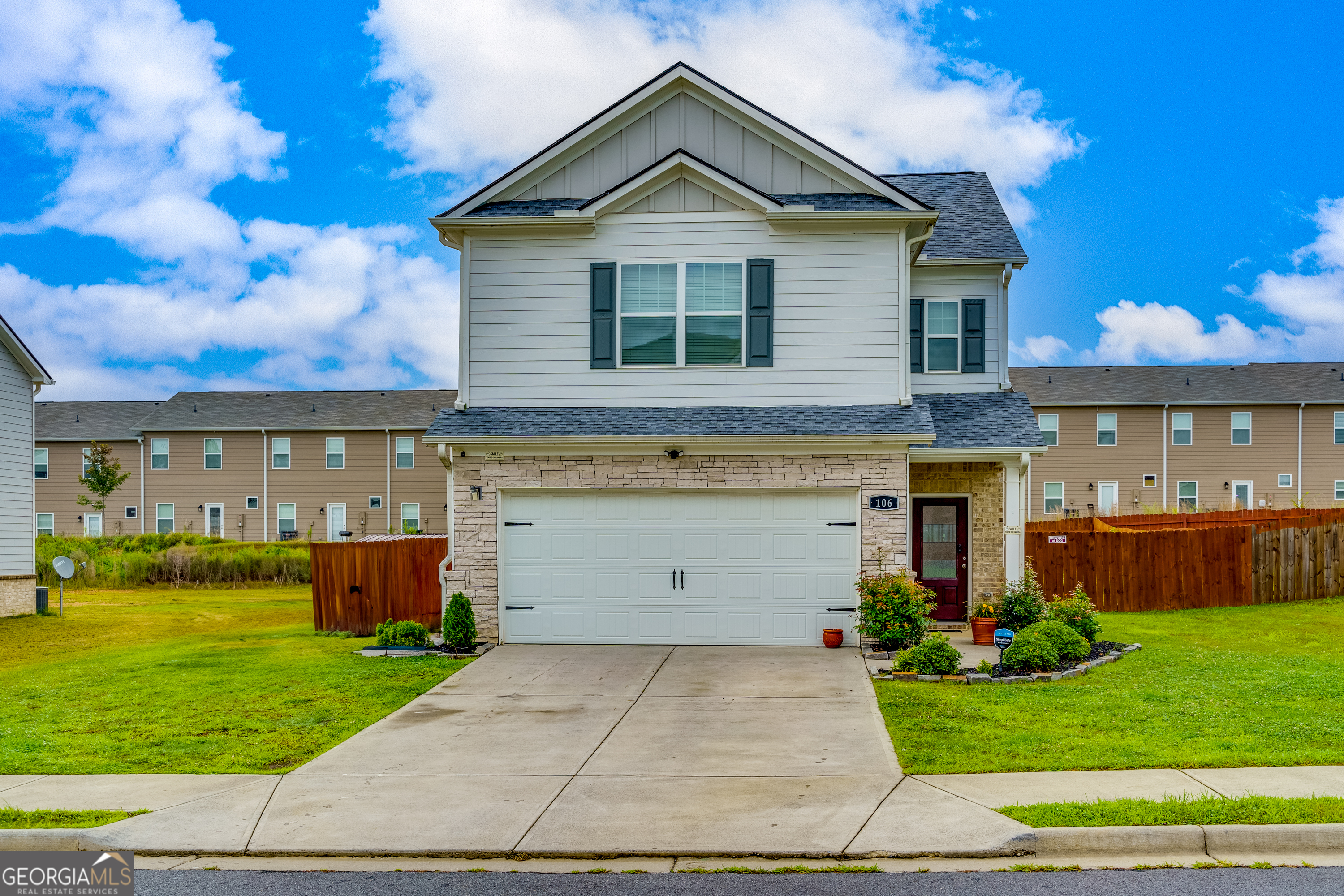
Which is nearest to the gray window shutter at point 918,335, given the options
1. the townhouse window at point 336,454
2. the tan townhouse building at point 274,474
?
the tan townhouse building at point 274,474

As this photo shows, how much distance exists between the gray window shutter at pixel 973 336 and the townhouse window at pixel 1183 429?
25077mm

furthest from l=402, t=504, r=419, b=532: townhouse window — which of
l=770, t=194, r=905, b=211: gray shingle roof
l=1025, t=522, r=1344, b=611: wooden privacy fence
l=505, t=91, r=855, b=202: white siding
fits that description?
l=770, t=194, r=905, b=211: gray shingle roof

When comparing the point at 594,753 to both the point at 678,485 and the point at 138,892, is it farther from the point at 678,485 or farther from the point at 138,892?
the point at 678,485

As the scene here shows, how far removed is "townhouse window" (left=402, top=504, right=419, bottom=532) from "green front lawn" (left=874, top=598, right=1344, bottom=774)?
104ft

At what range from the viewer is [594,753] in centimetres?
925

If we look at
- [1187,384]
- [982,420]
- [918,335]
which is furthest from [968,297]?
[1187,384]

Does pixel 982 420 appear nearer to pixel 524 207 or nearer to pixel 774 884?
pixel 524 207

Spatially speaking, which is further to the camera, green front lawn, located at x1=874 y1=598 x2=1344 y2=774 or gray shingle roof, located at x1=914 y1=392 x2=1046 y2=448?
gray shingle roof, located at x1=914 y1=392 x2=1046 y2=448

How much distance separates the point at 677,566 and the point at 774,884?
8.98m

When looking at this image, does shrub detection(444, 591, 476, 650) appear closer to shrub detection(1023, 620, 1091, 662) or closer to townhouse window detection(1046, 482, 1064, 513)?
shrub detection(1023, 620, 1091, 662)

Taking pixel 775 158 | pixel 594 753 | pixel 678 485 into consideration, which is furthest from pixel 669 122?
pixel 594 753

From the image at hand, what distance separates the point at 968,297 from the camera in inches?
713

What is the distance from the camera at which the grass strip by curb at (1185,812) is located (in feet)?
22.4

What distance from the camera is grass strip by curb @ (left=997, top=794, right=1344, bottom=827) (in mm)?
6824
